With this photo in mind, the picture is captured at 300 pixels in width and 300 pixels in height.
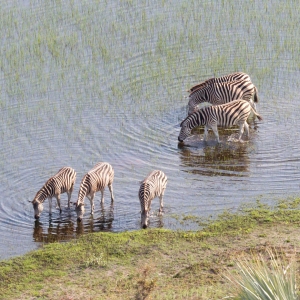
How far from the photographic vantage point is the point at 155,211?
15977mm

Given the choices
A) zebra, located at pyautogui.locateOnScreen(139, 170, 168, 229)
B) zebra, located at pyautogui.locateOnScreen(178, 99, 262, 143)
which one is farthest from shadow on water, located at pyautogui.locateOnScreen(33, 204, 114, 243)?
zebra, located at pyautogui.locateOnScreen(178, 99, 262, 143)

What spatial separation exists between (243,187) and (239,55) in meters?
9.14

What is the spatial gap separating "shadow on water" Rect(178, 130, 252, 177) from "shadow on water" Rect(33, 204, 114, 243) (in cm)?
311

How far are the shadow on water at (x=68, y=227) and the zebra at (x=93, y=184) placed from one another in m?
0.22

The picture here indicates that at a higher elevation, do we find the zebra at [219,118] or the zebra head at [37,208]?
the zebra at [219,118]

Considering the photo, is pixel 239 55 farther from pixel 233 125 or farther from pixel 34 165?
pixel 34 165

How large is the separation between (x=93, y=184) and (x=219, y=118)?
17.4 feet

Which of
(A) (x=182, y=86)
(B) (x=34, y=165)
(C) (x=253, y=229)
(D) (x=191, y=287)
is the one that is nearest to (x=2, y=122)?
(B) (x=34, y=165)

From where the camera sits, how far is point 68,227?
51.3 ft

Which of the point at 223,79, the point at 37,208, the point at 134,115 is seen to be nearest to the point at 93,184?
the point at 37,208

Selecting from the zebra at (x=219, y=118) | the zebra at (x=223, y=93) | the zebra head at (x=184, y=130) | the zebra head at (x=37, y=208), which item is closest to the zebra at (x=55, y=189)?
the zebra head at (x=37, y=208)

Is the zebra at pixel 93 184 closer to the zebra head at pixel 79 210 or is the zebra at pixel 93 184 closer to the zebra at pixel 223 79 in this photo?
the zebra head at pixel 79 210

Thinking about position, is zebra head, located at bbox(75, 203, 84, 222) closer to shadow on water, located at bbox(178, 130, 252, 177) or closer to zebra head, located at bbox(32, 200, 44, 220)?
zebra head, located at bbox(32, 200, 44, 220)

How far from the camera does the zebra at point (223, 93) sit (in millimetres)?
21250
